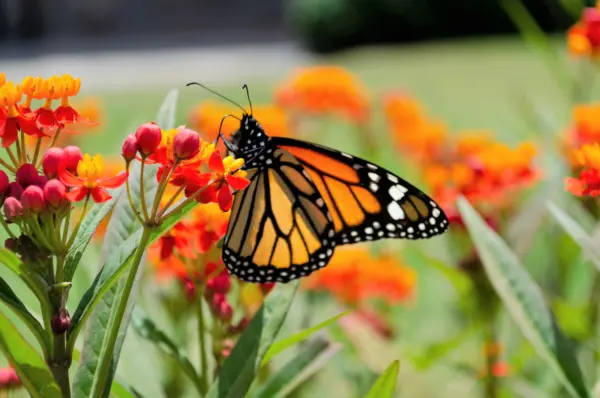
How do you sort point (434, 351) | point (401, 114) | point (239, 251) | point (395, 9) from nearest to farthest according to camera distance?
point (239, 251), point (434, 351), point (401, 114), point (395, 9)

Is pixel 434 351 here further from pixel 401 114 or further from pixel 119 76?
pixel 119 76

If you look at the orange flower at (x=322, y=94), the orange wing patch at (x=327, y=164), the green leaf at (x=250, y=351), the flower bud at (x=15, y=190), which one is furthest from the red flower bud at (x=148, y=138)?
the orange flower at (x=322, y=94)

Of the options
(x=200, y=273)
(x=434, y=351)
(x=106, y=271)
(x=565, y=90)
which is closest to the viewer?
(x=106, y=271)

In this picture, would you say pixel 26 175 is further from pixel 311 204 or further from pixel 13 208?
pixel 311 204

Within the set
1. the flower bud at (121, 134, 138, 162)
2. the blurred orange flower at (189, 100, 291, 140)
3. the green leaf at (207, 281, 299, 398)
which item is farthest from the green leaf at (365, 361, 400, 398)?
the blurred orange flower at (189, 100, 291, 140)

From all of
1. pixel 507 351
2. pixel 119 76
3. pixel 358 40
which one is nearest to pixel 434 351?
pixel 507 351

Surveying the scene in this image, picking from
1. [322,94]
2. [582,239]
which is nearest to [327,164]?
[582,239]

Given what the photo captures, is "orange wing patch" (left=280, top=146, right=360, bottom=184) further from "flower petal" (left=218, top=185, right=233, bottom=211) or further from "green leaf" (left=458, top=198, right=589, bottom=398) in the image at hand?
"flower petal" (left=218, top=185, right=233, bottom=211)
